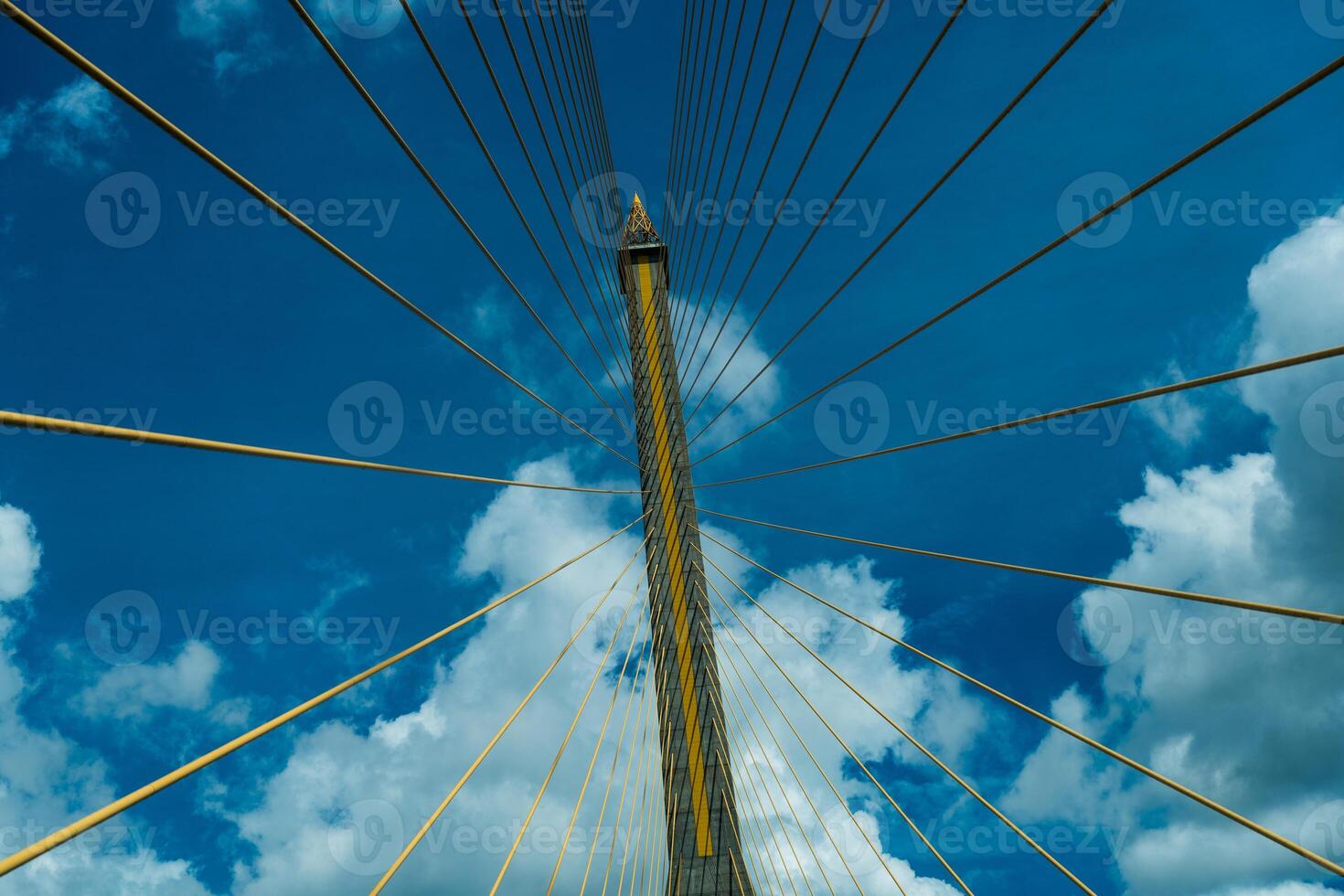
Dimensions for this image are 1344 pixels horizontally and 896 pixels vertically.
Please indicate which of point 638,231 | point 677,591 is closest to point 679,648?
point 677,591

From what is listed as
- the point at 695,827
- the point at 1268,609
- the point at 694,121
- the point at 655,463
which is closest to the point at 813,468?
the point at 655,463

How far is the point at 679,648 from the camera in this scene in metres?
5.59

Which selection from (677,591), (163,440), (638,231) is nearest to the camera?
(163,440)

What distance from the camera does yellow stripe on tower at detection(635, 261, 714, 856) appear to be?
5.23 metres

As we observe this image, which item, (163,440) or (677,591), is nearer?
(163,440)

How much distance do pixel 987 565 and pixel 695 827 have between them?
9.91ft

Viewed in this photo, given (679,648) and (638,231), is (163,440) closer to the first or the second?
(679,648)

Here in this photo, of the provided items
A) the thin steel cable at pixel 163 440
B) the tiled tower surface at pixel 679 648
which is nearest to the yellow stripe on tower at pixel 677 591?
the tiled tower surface at pixel 679 648

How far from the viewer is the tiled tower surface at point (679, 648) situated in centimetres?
516

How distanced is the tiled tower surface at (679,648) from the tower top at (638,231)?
24.9 inches

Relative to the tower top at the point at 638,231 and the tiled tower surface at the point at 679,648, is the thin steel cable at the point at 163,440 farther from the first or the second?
the tower top at the point at 638,231

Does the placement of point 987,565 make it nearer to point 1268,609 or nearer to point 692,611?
point 1268,609

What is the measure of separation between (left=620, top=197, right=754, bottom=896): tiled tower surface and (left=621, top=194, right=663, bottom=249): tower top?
24.9 inches

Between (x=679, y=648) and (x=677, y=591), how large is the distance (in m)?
0.40
